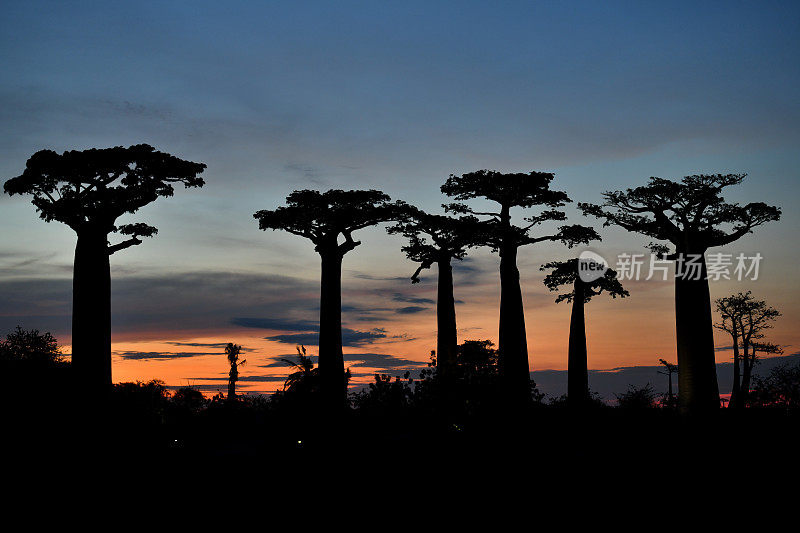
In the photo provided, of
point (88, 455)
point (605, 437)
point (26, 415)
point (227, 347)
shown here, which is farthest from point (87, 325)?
point (227, 347)

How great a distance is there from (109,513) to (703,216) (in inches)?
904

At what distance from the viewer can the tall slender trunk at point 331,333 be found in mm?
27875

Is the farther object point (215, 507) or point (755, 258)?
point (755, 258)

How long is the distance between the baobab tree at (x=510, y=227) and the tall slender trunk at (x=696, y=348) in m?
5.96

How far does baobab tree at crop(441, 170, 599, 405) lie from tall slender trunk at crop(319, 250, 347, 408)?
5737 mm

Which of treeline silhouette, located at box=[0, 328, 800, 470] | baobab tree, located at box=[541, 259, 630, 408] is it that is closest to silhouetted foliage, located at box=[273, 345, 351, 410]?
treeline silhouette, located at box=[0, 328, 800, 470]

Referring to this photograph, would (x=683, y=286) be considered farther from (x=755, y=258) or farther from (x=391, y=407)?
(x=391, y=407)

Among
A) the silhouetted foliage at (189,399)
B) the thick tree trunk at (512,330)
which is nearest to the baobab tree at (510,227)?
the thick tree trunk at (512,330)

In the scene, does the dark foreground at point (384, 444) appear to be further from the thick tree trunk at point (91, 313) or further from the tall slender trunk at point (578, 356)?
the tall slender trunk at point (578, 356)

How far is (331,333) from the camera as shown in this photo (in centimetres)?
2845

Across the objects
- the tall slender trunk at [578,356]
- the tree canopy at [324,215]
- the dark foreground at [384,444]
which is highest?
the tree canopy at [324,215]

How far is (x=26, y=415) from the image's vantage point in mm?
19922

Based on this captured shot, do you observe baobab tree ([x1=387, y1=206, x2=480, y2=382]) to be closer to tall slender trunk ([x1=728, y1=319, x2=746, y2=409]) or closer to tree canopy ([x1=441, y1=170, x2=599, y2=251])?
tree canopy ([x1=441, y1=170, x2=599, y2=251])

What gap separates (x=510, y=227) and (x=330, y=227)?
24.5 feet
